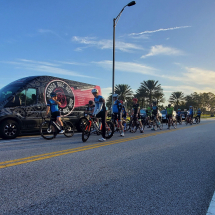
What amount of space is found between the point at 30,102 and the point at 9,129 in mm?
1499

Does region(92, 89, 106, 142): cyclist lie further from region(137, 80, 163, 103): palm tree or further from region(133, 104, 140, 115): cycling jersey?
region(137, 80, 163, 103): palm tree

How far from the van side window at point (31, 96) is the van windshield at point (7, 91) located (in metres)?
0.50

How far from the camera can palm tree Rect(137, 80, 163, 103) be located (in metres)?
51.7

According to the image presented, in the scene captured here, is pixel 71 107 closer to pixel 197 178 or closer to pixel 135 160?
pixel 135 160

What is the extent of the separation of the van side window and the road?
4100mm

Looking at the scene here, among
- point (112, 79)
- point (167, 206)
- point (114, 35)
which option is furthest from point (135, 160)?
point (114, 35)

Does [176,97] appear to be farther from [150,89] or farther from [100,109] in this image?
[100,109]

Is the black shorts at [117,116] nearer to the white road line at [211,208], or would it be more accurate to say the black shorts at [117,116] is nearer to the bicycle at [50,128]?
the bicycle at [50,128]

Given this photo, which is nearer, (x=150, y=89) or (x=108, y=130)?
(x=108, y=130)

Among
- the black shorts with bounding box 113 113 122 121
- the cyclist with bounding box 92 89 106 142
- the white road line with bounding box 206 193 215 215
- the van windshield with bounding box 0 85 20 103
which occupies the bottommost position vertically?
the white road line with bounding box 206 193 215 215

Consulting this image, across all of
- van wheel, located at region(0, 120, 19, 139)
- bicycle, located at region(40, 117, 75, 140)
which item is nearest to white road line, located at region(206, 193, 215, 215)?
bicycle, located at region(40, 117, 75, 140)

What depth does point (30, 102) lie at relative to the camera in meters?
9.05

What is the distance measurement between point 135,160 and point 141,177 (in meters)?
1.19

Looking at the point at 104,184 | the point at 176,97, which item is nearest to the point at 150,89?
the point at 176,97
